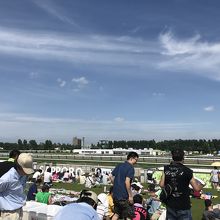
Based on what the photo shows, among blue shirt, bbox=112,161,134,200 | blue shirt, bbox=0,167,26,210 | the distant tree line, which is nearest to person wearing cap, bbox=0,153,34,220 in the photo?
blue shirt, bbox=0,167,26,210

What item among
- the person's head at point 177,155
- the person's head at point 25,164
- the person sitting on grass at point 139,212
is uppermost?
the person's head at point 177,155

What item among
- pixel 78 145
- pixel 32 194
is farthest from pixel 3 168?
pixel 78 145

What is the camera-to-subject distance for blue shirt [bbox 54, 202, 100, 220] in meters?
3.88

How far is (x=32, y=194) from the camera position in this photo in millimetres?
13320

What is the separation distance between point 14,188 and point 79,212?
8.50 feet

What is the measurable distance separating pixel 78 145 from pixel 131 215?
159997mm

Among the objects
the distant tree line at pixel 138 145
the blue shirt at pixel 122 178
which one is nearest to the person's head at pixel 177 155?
the blue shirt at pixel 122 178

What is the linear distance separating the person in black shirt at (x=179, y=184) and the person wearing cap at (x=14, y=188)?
2294 millimetres

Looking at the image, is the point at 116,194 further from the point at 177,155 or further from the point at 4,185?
the point at 4,185

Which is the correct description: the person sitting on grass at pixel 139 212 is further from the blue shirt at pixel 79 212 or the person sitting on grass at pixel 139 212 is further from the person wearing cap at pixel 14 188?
the blue shirt at pixel 79 212

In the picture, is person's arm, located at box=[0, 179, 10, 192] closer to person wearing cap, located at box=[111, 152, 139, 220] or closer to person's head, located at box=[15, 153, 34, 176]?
person's head, located at box=[15, 153, 34, 176]

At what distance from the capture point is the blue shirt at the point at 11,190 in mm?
6102

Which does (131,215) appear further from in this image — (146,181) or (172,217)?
(146,181)

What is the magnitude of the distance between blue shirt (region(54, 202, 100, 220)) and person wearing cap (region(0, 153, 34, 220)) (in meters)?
2.05
